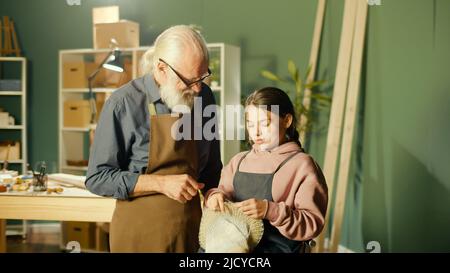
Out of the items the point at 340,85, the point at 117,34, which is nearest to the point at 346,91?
the point at 340,85

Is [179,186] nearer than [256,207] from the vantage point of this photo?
No

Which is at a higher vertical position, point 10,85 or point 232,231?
point 10,85

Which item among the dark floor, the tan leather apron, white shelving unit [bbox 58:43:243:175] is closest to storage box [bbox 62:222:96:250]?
the dark floor

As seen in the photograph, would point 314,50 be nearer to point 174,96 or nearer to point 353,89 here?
point 353,89

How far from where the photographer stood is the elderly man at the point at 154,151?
5.89 ft

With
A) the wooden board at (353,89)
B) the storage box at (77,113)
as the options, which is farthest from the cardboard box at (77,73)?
the wooden board at (353,89)

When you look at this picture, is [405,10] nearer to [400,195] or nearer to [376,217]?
[400,195]

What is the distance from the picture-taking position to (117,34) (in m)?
4.78

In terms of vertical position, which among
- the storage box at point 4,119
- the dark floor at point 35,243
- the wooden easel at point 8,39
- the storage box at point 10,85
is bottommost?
the dark floor at point 35,243

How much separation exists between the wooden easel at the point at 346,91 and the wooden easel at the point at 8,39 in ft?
10.0

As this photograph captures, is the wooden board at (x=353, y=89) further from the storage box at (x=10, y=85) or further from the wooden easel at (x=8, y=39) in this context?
the wooden easel at (x=8, y=39)

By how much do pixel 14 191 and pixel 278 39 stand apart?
8.97 feet

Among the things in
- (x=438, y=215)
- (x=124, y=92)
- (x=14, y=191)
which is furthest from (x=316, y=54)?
(x=124, y=92)

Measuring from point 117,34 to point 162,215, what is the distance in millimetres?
3184
